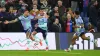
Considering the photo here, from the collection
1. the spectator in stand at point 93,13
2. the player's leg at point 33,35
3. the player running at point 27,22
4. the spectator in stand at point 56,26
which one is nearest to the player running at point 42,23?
the player's leg at point 33,35

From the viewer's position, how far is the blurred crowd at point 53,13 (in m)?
18.7

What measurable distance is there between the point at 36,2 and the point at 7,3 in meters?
1.63

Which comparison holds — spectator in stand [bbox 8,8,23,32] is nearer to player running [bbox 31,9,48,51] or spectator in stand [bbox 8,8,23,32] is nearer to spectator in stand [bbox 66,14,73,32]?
player running [bbox 31,9,48,51]

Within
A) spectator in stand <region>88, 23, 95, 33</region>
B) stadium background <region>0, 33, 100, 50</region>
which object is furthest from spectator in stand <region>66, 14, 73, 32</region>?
spectator in stand <region>88, 23, 95, 33</region>

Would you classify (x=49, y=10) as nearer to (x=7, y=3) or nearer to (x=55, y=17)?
(x=55, y=17)

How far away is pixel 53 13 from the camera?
19375mm

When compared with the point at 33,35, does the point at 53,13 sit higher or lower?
higher

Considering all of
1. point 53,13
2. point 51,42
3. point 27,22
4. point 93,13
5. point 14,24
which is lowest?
point 51,42

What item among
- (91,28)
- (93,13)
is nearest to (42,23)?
(91,28)

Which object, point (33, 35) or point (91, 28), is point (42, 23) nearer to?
point (33, 35)

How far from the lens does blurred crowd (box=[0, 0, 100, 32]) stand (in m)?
18.7

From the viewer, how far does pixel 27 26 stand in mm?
18766

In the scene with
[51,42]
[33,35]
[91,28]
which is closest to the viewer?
[33,35]

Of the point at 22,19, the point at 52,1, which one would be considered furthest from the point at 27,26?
the point at 52,1
